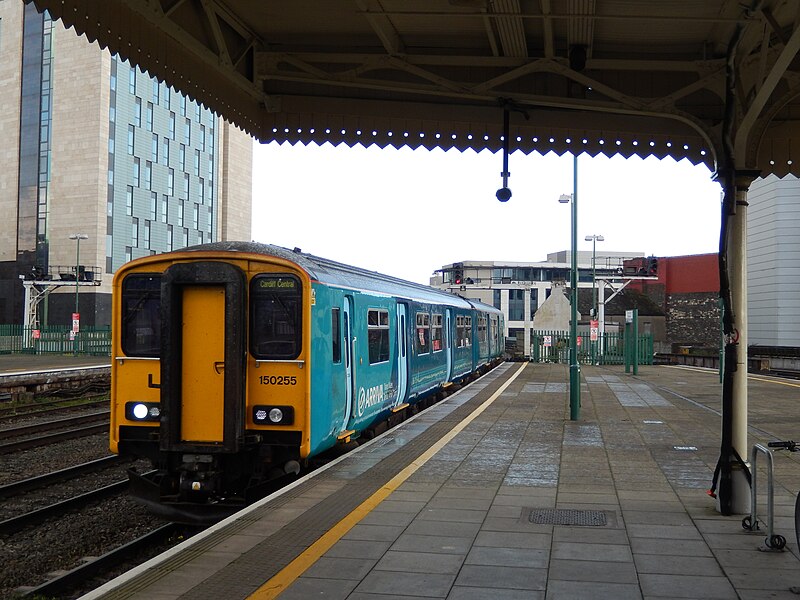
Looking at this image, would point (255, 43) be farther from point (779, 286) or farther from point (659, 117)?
point (779, 286)

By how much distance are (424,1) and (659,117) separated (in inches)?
128

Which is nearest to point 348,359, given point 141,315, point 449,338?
point 141,315

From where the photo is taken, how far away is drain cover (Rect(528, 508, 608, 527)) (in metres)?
7.08

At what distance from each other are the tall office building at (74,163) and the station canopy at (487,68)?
4922 centimetres

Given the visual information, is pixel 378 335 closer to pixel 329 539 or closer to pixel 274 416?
pixel 274 416

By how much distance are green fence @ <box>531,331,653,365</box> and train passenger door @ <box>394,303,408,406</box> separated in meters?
25.7

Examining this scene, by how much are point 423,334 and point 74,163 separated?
5026 cm

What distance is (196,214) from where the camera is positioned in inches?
2729

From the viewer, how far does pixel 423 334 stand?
16359 mm

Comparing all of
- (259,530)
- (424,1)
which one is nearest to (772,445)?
(259,530)

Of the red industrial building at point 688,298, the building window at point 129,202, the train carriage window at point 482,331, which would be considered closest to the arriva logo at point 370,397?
the train carriage window at point 482,331

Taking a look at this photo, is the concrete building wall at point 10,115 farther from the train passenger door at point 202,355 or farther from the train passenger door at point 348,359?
the train passenger door at point 202,355

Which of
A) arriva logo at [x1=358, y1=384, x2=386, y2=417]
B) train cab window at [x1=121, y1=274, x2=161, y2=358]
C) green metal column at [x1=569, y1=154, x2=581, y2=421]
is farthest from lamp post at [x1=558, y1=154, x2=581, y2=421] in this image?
train cab window at [x1=121, y1=274, x2=161, y2=358]

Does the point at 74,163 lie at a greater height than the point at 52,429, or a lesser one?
greater
